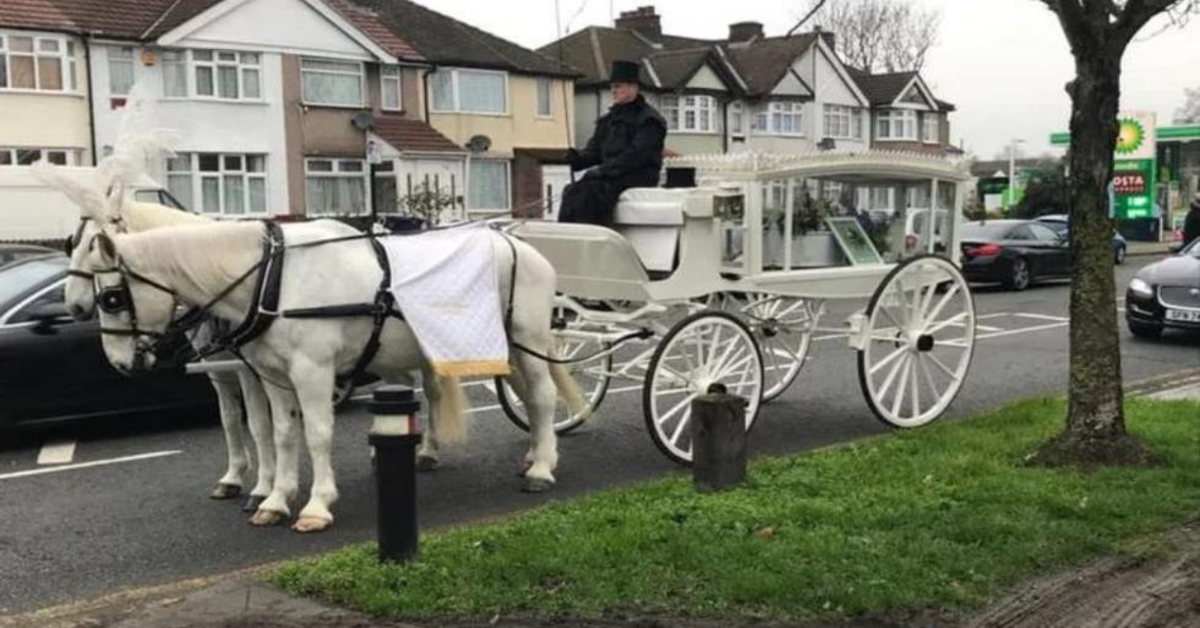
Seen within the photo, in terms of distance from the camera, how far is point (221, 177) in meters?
36.4

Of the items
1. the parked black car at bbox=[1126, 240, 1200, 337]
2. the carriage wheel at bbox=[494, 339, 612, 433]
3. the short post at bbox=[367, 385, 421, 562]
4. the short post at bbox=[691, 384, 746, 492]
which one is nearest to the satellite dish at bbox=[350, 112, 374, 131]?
the parked black car at bbox=[1126, 240, 1200, 337]

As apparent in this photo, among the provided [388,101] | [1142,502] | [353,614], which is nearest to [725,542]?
[353,614]

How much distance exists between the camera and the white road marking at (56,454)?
8.86m

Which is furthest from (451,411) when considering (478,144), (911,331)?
(478,144)

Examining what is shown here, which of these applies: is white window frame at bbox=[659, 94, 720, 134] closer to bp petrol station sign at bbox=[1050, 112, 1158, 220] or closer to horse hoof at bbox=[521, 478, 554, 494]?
bp petrol station sign at bbox=[1050, 112, 1158, 220]

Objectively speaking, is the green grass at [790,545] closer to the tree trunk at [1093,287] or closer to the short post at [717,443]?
the short post at [717,443]

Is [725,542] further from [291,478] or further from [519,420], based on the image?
[519,420]

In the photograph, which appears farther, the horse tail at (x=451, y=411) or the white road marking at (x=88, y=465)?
the white road marking at (x=88, y=465)

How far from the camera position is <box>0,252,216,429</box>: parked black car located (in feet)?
30.0

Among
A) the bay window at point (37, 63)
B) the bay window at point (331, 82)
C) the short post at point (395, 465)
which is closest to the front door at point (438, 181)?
the bay window at point (331, 82)

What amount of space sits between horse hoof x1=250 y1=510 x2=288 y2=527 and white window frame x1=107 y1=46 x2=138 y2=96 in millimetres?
30507

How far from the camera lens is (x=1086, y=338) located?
24.2 feet

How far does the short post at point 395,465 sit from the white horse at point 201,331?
6.37ft

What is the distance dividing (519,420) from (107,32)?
96.1 ft
